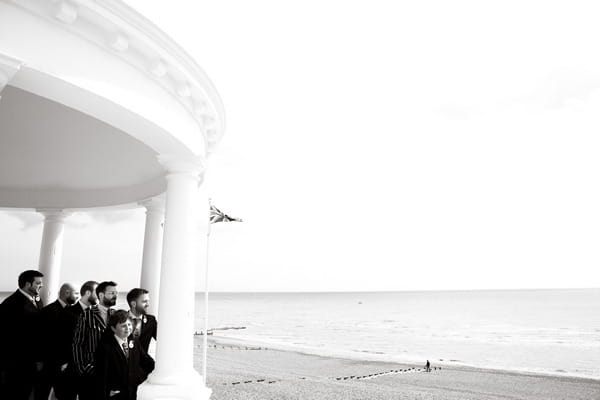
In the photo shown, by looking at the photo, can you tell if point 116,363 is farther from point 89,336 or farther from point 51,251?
point 51,251

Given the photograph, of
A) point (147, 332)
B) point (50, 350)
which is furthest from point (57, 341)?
point (147, 332)

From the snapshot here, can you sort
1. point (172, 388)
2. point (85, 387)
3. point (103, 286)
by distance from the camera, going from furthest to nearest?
point (103, 286) → point (85, 387) → point (172, 388)

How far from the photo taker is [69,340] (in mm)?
6766

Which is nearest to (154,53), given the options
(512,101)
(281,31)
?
(281,31)

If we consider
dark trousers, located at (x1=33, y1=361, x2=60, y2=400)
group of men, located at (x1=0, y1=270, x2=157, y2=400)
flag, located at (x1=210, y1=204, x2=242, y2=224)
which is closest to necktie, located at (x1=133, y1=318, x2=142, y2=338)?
group of men, located at (x1=0, y1=270, x2=157, y2=400)

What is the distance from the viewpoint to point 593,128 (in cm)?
5862

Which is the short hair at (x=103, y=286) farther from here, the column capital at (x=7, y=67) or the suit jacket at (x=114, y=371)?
the column capital at (x=7, y=67)

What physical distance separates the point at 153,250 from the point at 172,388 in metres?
4.52

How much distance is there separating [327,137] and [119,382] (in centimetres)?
4890

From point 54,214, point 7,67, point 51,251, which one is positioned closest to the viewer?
point 7,67

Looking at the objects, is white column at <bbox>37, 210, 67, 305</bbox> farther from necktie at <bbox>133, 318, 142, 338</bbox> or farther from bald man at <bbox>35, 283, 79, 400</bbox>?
necktie at <bbox>133, 318, 142, 338</bbox>

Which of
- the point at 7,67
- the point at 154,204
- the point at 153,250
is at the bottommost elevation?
the point at 153,250

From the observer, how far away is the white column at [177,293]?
593cm

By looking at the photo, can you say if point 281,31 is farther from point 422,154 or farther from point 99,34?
point 422,154
